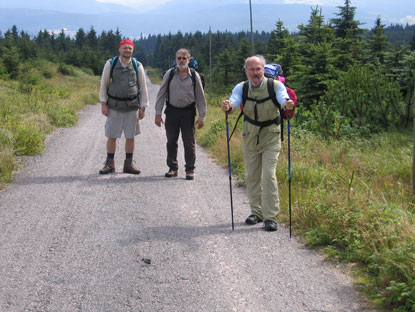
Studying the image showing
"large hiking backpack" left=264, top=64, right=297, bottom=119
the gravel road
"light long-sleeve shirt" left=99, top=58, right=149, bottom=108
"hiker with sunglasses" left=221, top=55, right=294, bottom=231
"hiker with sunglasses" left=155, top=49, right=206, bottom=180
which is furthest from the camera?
"light long-sleeve shirt" left=99, top=58, right=149, bottom=108

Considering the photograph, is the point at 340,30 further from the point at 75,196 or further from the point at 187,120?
the point at 75,196

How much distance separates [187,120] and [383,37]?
2557cm

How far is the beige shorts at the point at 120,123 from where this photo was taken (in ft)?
26.0

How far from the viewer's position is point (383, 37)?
29297mm

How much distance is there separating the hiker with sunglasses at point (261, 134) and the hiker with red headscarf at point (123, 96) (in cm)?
295

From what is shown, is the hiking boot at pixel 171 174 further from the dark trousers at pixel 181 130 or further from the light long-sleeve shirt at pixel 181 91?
the light long-sleeve shirt at pixel 181 91

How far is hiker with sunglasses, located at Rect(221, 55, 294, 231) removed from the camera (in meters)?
5.10

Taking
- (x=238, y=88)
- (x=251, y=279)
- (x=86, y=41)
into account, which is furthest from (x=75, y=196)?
(x=86, y=41)

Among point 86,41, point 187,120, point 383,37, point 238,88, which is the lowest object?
point 187,120

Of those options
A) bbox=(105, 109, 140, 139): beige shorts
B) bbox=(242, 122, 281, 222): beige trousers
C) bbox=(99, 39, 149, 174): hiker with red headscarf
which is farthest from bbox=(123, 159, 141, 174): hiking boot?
bbox=(242, 122, 281, 222): beige trousers

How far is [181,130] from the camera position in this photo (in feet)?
A: 25.6

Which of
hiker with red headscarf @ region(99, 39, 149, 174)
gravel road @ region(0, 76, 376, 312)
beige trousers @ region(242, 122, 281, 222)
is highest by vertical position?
hiker with red headscarf @ region(99, 39, 149, 174)

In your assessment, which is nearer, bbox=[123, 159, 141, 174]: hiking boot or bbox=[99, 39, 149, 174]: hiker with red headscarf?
bbox=[99, 39, 149, 174]: hiker with red headscarf

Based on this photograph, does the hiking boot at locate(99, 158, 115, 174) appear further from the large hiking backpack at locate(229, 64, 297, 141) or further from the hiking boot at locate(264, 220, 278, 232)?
the hiking boot at locate(264, 220, 278, 232)
